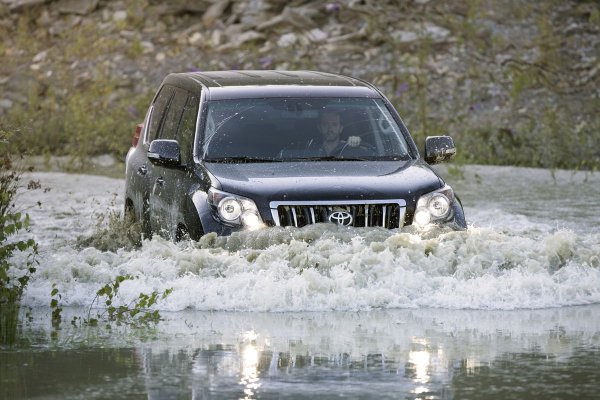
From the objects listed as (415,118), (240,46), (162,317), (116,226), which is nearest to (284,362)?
(162,317)

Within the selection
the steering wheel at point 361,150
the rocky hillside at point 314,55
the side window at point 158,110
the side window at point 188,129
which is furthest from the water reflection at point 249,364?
the rocky hillside at point 314,55

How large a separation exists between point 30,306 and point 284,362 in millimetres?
3256

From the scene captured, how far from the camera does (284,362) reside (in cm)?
935

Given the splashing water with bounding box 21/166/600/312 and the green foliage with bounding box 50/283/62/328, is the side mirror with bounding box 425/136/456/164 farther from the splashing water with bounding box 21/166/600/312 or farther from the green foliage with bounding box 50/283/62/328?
the green foliage with bounding box 50/283/62/328

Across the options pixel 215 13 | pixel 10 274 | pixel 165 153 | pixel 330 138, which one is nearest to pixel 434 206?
pixel 330 138

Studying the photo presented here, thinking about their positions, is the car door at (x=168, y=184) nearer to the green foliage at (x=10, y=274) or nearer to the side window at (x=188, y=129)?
the side window at (x=188, y=129)

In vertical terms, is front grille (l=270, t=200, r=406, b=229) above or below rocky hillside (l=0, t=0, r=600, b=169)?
below

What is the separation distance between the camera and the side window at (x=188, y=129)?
13.5 metres

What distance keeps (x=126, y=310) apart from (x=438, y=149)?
11.4ft

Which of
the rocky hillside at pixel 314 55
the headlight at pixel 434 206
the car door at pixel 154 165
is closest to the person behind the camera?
the headlight at pixel 434 206

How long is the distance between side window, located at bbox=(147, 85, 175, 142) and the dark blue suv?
0.03 meters

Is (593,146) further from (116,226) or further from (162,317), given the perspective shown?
(162,317)

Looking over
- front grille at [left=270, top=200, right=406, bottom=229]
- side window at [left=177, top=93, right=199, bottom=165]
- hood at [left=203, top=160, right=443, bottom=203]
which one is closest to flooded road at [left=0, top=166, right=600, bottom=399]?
front grille at [left=270, top=200, right=406, bottom=229]

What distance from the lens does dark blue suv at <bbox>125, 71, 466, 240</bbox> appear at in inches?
488
